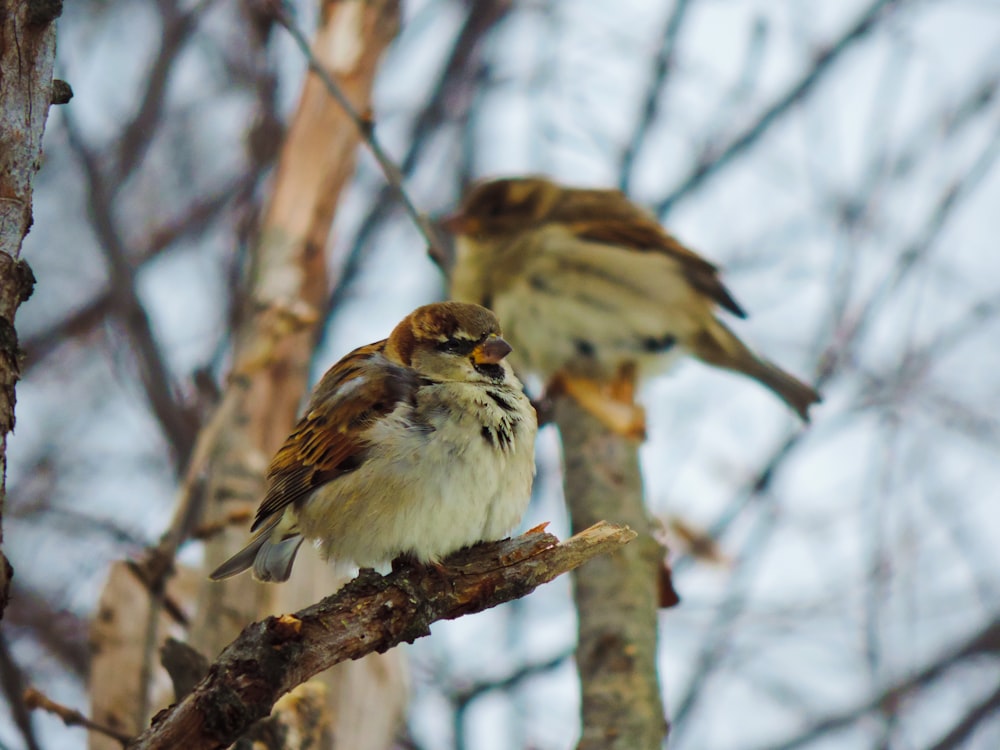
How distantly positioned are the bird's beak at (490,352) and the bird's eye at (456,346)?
2 centimetres

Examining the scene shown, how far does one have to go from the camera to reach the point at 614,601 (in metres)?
3.74

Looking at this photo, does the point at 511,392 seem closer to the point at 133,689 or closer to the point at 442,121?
the point at 133,689

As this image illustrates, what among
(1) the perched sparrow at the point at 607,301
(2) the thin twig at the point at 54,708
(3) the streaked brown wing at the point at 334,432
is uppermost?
(1) the perched sparrow at the point at 607,301

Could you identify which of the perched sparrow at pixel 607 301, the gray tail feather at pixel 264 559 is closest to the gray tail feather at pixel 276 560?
the gray tail feather at pixel 264 559

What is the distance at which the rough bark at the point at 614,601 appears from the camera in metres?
3.36

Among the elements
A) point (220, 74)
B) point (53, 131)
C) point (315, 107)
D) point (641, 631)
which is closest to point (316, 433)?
point (641, 631)

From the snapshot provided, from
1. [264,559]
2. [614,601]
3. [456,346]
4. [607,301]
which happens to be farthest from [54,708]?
[607,301]

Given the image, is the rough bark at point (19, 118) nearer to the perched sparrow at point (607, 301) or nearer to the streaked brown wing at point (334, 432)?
the streaked brown wing at point (334, 432)

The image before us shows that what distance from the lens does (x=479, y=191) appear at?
6.03 meters

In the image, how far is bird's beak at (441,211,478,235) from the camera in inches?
232

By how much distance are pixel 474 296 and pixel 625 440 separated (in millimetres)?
1322

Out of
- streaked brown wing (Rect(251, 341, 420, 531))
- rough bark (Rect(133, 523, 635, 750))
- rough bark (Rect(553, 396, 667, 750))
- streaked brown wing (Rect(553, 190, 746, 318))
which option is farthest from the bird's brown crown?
streaked brown wing (Rect(553, 190, 746, 318))

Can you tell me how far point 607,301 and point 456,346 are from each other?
2202mm

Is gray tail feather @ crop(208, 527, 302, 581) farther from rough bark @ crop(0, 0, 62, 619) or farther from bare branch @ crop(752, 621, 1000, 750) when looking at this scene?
bare branch @ crop(752, 621, 1000, 750)
